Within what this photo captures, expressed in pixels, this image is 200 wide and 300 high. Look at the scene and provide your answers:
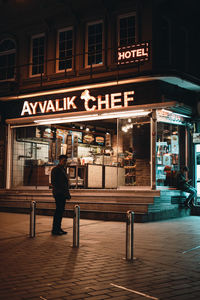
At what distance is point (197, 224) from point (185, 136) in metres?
4.83

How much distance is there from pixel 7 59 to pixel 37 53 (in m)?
2.04

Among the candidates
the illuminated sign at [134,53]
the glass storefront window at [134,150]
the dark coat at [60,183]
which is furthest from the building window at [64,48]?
the dark coat at [60,183]

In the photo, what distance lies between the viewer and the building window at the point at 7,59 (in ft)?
66.4

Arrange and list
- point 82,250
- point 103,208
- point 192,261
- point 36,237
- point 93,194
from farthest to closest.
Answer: point 93,194 → point 103,208 → point 36,237 → point 82,250 → point 192,261

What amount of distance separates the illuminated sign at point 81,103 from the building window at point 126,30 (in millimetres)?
2484

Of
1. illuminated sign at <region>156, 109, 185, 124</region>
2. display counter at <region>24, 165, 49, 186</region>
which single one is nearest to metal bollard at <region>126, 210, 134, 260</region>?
illuminated sign at <region>156, 109, 185, 124</region>

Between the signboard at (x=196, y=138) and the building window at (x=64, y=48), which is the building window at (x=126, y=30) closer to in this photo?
the building window at (x=64, y=48)

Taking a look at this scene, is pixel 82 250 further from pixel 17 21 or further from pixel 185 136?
pixel 17 21

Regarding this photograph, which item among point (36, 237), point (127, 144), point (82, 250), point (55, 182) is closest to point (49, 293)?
point (82, 250)

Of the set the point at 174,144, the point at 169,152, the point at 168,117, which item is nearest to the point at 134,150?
the point at 169,152

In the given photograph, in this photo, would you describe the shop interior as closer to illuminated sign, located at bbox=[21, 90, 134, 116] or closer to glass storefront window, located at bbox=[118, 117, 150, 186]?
glass storefront window, located at bbox=[118, 117, 150, 186]

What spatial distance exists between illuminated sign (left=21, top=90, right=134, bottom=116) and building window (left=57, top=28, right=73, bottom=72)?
6.26 feet

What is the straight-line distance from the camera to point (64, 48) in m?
18.7

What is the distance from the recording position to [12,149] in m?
19.3
